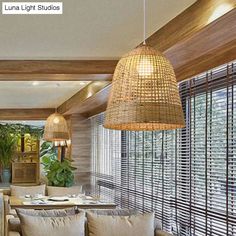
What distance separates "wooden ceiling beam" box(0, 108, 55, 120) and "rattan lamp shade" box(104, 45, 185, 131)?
9025 mm

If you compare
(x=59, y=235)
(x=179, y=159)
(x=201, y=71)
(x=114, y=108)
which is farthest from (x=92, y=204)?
(x=114, y=108)

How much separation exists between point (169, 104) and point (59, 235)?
96.3 inches

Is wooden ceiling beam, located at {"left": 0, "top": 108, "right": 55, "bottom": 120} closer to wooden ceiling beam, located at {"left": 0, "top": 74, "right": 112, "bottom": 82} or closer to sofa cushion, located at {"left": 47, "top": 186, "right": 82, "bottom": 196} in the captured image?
sofa cushion, located at {"left": 47, "top": 186, "right": 82, "bottom": 196}

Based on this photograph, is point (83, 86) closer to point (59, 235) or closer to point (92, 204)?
point (92, 204)

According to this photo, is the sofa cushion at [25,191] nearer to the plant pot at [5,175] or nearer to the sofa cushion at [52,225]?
the sofa cushion at [52,225]

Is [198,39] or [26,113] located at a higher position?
[198,39]

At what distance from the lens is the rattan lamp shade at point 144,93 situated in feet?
7.75

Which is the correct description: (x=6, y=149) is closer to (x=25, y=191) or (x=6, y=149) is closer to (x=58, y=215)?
(x=25, y=191)

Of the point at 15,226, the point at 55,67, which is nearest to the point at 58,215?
the point at 15,226

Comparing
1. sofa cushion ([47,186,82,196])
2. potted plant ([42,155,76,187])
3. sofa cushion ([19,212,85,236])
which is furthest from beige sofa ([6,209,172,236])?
potted plant ([42,155,76,187])

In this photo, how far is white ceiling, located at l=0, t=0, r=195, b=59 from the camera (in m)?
3.58

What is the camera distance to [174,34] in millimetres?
3959

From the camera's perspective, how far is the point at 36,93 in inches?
347

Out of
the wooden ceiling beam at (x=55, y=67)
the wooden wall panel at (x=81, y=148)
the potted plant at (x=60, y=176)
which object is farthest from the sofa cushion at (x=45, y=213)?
the wooden wall panel at (x=81, y=148)
